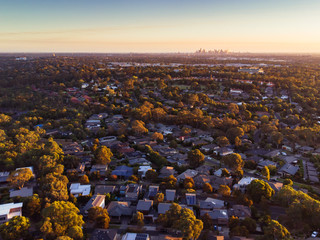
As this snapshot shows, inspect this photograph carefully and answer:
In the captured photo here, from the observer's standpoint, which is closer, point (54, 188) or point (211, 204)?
point (54, 188)

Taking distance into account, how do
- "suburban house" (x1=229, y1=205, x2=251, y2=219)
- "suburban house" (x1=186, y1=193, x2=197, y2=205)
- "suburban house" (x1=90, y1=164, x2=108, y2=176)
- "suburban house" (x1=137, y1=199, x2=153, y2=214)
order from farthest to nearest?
"suburban house" (x1=90, y1=164, x2=108, y2=176) < "suburban house" (x1=186, y1=193, x2=197, y2=205) < "suburban house" (x1=137, y1=199, x2=153, y2=214) < "suburban house" (x1=229, y1=205, x2=251, y2=219)

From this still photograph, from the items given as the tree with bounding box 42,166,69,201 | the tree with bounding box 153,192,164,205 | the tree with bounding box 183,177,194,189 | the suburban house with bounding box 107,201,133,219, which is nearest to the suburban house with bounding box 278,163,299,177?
the tree with bounding box 183,177,194,189

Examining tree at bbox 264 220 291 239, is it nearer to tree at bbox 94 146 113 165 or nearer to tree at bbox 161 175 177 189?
tree at bbox 161 175 177 189

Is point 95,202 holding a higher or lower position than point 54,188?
lower

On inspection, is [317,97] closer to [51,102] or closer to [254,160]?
[254,160]

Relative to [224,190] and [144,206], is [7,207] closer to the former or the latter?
[144,206]

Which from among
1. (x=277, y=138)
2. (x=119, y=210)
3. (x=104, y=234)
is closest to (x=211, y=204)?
(x=119, y=210)

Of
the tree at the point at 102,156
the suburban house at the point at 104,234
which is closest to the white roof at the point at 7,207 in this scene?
the suburban house at the point at 104,234
